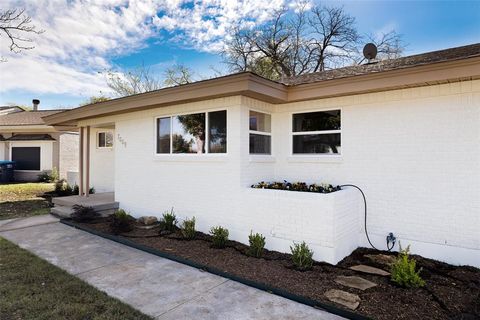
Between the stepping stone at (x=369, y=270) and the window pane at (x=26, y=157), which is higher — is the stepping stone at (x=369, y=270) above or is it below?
below

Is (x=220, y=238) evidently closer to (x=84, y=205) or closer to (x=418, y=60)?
(x=84, y=205)

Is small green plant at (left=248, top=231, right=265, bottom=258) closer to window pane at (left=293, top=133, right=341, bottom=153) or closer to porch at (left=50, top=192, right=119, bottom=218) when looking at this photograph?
window pane at (left=293, top=133, right=341, bottom=153)

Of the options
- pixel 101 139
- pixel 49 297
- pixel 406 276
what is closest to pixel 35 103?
pixel 101 139

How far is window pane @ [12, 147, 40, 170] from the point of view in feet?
59.4

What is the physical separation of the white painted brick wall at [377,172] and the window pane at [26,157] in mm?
15311

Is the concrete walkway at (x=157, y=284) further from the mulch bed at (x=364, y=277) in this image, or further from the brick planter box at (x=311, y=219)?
the brick planter box at (x=311, y=219)

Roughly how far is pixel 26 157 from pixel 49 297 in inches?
729

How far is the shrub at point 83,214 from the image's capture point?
7695 millimetres

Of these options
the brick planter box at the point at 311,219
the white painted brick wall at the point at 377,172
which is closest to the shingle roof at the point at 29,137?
the white painted brick wall at the point at 377,172

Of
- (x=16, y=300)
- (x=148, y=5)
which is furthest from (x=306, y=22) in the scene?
(x=16, y=300)

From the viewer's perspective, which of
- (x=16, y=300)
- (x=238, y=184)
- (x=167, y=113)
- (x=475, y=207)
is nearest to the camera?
(x=16, y=300)

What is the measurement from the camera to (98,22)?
11336mm

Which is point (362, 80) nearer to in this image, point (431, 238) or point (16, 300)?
point (431, 238)

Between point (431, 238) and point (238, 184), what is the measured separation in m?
3.59
